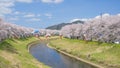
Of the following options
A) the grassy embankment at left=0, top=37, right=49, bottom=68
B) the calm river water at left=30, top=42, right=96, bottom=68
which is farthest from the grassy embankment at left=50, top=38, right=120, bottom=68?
the grassy embankment at left=0, top=37, right=49, bottom=68

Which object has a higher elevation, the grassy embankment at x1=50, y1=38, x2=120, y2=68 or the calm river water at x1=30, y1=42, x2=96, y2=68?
the grassy embankment at x1=50, y1=38, x2=120, y2=68

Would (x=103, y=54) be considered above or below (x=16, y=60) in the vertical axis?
below

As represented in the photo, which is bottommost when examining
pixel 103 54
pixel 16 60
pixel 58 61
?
pixel 58 61

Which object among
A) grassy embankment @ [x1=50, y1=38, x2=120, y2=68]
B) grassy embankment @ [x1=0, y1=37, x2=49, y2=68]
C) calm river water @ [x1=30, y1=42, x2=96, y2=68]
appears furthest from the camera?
calm river water @ [x1=30, y1=42, x2=96, y2=68]

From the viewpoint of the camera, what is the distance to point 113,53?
69250mm

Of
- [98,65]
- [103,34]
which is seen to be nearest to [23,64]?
[98,65]

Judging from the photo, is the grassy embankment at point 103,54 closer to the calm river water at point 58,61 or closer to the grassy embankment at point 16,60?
the calm river water at point 58,61

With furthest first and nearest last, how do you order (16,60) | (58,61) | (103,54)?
(58,61) → (103,54) → (16,60)

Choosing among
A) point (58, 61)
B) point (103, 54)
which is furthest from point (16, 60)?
point (103, 54)

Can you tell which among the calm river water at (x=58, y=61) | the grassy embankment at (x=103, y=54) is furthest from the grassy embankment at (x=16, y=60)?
the grassy embankment at (x=103, y=54)

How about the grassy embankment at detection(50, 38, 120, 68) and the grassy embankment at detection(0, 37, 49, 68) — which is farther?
the grassy embankment at detection(50, 38, 120, 68)

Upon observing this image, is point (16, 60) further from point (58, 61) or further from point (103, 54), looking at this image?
point (103, 54)

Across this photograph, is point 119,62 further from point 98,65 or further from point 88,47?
point 88,47

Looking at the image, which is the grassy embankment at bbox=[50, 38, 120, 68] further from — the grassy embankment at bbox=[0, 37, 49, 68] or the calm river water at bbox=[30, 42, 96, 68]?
the grassy embankment at bbox=[0, 37, 49, 68]
